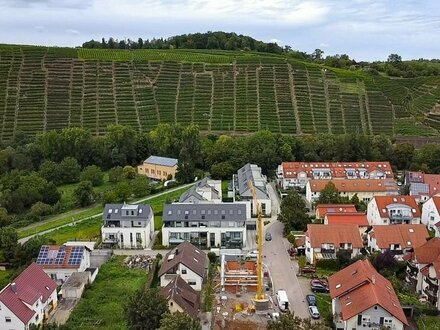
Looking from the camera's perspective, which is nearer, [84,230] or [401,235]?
[401,235]

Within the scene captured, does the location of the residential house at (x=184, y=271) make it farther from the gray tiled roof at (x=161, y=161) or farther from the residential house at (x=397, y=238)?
the gray tiled roof at (x=161, y=161)

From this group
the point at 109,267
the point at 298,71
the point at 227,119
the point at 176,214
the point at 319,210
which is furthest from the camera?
the point at 298,71

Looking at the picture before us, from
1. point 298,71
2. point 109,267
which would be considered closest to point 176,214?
point 109,267

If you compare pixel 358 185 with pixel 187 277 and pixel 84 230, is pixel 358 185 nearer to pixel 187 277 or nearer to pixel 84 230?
pixel 187 277

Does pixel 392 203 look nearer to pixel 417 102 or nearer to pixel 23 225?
pixel 23 225

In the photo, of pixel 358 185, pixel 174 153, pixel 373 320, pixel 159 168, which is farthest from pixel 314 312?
pixel 174 153

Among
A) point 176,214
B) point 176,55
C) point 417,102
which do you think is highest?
point 176,55

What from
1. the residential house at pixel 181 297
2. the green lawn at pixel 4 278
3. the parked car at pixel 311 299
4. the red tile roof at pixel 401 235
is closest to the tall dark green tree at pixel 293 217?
the red tile roof at pixel 401 235

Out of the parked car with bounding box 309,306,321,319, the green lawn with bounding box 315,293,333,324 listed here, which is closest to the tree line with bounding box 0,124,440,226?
the green lawn with bounding box 315,293,333,324
